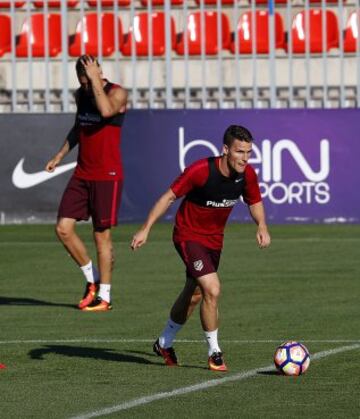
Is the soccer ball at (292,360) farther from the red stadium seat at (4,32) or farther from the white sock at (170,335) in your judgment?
the red stadium seat at (4,32)

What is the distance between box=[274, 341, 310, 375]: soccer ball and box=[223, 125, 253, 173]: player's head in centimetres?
116

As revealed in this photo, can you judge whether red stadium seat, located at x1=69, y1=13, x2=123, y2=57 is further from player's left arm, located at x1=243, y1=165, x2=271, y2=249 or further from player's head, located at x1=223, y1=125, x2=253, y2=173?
player's head, located at x1=223, y1=125, x2=253, y2=173

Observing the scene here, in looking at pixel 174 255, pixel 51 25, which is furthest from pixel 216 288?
pixel 51 25

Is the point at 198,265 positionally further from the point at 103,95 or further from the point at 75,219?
the point at 75,219

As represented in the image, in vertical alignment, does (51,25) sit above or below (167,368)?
above

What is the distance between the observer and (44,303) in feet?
44.8

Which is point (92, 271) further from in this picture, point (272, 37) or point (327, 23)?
point (327, 23)

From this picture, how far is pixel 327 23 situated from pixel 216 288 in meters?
14.6

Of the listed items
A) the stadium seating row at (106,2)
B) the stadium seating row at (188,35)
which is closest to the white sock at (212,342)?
the stadium seating row at (188,35)

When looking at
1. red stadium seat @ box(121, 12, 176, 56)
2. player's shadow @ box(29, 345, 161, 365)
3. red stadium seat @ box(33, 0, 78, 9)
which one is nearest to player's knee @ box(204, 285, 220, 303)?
player's shadow @ box(29, 345, 161, 365)

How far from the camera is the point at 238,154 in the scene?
9.45 metres

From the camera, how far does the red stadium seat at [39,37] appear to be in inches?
946

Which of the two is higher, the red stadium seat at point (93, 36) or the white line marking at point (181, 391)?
the red stadium seat at point (93, 36)

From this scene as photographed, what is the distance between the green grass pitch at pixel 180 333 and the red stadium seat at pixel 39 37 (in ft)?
16.3
